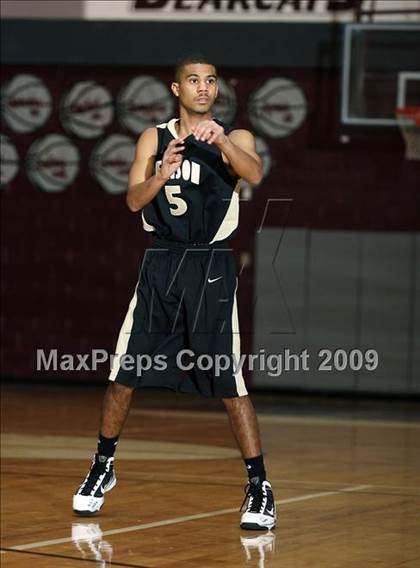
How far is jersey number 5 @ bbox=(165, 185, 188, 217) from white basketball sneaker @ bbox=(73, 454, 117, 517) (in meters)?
1.15

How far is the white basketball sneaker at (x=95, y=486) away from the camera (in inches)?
236

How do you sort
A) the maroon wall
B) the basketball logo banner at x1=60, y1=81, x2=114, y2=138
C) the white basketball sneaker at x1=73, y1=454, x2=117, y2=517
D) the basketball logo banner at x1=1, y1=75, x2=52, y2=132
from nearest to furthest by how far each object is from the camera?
1. the white basketball sneaker at x1=73, y1=454, x2=117, y2=517
2. the maroon wall
3. the basketball logo banner at x1=60, y1=81, x2=114, y2=138
4. the basketball logo banner at x1=1, y1=75, x2=52, y2=132

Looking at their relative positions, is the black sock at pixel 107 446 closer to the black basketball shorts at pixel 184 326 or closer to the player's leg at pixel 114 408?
the player's leg at pixel 114 408

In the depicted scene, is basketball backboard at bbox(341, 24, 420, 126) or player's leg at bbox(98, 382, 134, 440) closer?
player's leg at bbox(98, 382, 134, 440)

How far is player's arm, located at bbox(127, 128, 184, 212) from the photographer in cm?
543

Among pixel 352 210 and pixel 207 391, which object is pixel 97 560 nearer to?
pixel 207 391

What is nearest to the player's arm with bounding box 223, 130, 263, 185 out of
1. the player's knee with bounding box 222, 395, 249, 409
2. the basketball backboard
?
the player's knee with bounding box 222, 395, 249, 409

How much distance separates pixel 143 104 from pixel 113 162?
71cm

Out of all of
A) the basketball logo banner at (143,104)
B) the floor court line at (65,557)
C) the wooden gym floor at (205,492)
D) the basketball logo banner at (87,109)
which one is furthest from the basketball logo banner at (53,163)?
the floor court line at (65,557)

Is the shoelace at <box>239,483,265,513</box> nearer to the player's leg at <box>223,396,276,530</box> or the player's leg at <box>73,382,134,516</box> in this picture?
the player's leg at <box>223,396,276,530</box>

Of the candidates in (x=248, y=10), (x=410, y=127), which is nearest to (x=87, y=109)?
(x=248, y=10)

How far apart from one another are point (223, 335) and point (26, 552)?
4.14 feet

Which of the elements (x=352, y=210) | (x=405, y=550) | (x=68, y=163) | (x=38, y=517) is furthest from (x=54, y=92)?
(x=405, y=550)

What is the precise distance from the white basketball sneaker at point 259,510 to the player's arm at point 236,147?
1321 mm
